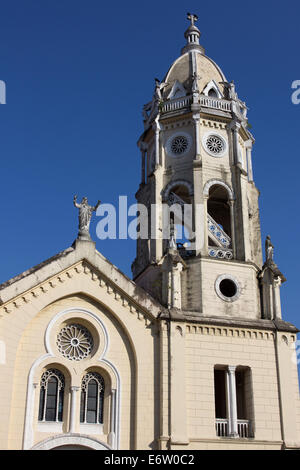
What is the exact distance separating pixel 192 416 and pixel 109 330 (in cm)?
442

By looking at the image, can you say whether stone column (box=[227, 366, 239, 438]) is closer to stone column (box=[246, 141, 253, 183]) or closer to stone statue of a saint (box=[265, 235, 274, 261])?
stone statue of a saint (box=[265, 235, 274, 261])

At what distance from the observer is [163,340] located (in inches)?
969

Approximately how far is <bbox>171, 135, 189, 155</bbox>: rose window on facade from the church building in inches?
12.2

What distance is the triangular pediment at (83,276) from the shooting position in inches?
944

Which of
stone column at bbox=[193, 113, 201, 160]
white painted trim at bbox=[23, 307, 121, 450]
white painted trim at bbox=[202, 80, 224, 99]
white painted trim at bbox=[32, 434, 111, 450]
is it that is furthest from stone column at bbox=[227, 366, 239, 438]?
white painted trim at bbox=[202, 80, 224, 99]

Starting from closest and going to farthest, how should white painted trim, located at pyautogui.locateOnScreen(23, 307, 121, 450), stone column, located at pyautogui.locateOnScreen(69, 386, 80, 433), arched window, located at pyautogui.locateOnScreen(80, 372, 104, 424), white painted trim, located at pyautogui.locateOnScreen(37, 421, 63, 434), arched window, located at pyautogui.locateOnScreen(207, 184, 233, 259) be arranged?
1. white painted trim, located at pyautogui.locateOnScreen(23, 307, 121, 450)
2. white painted trim, located at pyautogui.locateOnScreen(37, 421, 63, 434)
3. stone column, located at pyautogui.locateOnScreen(69, 386, 80, 433)
4. arched window, located at pyautogui.locateOnScreen(80, 372, 104, 424)
5. arched window, located at pyautogui.locateOnScreen(207, 184, 233, 259)

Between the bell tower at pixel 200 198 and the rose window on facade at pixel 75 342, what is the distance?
349 centimetres

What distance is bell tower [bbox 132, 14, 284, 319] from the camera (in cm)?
2692

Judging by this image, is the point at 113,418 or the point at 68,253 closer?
the point at 113,418

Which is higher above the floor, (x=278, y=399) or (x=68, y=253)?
(x=68, y=253)

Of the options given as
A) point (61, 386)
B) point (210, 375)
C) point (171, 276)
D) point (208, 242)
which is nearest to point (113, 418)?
point (61, 386)

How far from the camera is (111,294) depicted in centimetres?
2509

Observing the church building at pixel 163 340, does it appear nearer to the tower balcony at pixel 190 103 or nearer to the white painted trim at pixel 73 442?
the white painted trim at pixel 73 442
